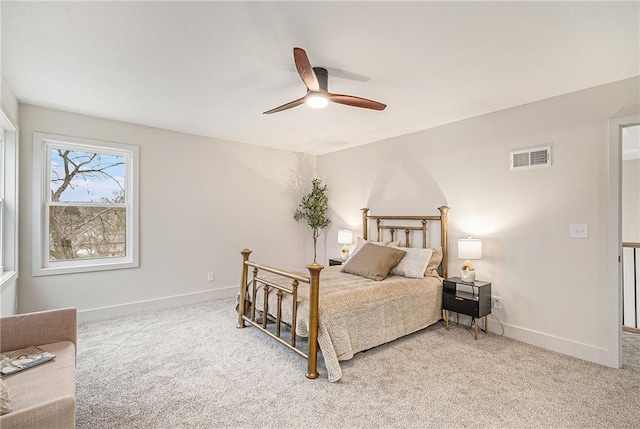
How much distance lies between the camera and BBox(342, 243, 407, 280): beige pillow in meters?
3.58

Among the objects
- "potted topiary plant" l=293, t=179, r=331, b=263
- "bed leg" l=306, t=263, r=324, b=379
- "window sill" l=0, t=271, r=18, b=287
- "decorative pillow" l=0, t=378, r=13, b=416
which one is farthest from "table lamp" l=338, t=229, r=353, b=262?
"decorative pillow" l=0, t=378, r=13, b=416

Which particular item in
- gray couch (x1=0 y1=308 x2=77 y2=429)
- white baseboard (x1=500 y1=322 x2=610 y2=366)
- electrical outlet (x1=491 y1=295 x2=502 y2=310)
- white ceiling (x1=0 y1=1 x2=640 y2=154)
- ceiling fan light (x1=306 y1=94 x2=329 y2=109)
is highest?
white ceiling (x1=0 y1=1 x2=640 y2=154)

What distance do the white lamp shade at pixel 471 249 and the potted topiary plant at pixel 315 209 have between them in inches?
104

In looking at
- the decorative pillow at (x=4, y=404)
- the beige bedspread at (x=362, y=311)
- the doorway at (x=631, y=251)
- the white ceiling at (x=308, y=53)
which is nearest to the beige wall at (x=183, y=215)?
the white ceiling at (x=308, y=53)

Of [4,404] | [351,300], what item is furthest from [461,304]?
[4,404]

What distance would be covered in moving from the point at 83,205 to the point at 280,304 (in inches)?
112

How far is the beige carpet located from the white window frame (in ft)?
3.50

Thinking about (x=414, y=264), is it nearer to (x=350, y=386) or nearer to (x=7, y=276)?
(x=350, y=386)

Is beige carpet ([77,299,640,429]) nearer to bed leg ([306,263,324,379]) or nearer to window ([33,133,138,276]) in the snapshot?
bed leg ([306,263,324,379])

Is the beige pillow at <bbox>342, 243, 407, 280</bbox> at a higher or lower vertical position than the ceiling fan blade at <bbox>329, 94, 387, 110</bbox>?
lower

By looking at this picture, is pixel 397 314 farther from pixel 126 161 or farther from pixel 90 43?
pixel 126 161

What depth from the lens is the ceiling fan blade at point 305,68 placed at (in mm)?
1866

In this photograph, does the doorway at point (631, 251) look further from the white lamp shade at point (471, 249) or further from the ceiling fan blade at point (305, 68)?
the ceiling fan blade at point (305, 68)

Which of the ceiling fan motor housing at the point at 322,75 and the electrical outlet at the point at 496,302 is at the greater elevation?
the ceiling fan motor housing at the point at 322,75
